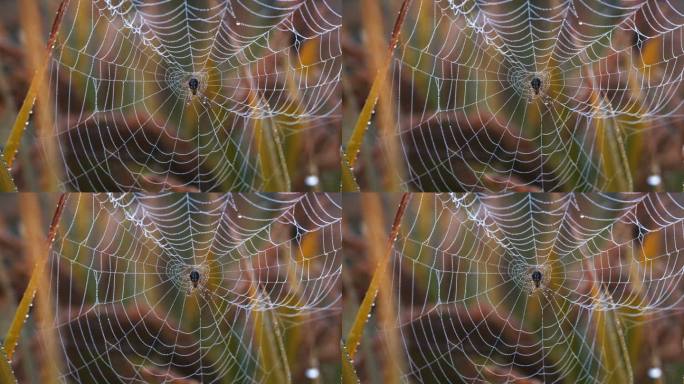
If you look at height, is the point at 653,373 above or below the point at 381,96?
below

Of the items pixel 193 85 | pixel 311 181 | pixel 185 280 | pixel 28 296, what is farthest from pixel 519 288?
pixel 28 296

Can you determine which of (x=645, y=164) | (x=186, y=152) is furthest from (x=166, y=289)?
(x=645, y=164)

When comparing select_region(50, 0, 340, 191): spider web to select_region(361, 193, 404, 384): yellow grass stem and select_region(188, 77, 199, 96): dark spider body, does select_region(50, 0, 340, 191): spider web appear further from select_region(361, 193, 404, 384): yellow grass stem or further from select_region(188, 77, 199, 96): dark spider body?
select_region(361, 193, 404, 384): yellow grass stem

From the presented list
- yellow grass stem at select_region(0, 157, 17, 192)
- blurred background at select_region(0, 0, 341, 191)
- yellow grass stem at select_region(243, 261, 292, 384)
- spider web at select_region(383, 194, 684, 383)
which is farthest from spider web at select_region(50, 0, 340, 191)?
spider web at select_region(383, 194, 684, 383)

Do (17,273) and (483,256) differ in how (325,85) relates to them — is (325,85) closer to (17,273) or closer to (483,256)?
(483,256)

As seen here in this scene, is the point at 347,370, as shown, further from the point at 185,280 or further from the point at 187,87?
the point at 187,87

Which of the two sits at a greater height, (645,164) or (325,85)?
(325,85)
